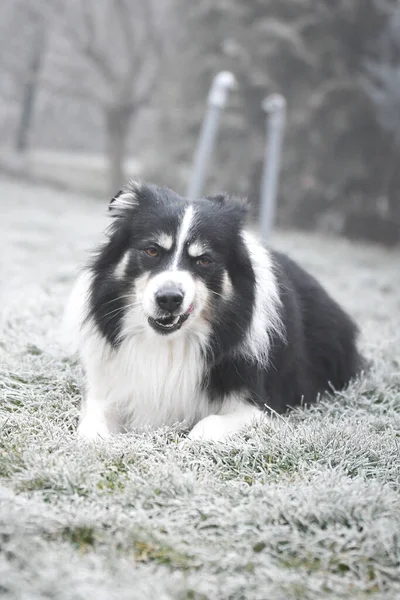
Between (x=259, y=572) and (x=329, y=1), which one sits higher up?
(x=329, y=1)

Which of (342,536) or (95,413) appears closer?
(342,536)

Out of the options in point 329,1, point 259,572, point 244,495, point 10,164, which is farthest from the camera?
point 10,164

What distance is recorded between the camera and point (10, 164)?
17.8 metres

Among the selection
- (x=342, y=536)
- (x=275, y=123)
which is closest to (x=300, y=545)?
(x=342, y=536)

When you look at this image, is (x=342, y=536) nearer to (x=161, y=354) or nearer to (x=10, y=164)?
(x=161, y=354)

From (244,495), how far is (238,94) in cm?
1451

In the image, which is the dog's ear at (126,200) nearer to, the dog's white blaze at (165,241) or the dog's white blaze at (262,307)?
the dog's white blaze at (165,241)

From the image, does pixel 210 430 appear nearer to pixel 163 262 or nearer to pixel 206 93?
pixel 163 262

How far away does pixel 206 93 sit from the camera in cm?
1641

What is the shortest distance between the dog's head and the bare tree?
49.8 feet

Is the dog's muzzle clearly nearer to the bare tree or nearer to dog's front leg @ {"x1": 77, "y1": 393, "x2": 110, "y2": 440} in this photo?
dog's front leg @ {"x1": 77, "y1": 393, "x2": 110, "y2": 440}

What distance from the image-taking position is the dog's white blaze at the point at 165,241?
3039 mm

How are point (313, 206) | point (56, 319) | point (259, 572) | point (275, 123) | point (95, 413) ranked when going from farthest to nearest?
point (313, 206), point (275, 123), point (56, 319), point (95, 413), point (259, 572)

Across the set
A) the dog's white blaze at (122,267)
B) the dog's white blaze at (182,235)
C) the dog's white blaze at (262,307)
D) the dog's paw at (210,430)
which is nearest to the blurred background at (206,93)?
the dog's white blaze at (262,307)
